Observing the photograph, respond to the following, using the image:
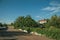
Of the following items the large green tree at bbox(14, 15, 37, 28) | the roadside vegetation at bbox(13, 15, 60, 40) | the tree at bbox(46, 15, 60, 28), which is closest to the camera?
the roadside vegetation at bbox(13, 15, 60, 40)

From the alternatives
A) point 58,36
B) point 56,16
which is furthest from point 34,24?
point 58,36

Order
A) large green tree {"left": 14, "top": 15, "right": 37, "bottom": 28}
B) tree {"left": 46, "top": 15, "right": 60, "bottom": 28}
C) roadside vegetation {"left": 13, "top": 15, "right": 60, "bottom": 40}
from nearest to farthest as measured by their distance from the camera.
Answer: roadside vegetation {"left": 13, "top": 15, "right": 60, "bottom": 40} → tree {"left": 46, "top": 15, "right": 60, "bottom": 28} → large green tree {"left": 14, "top": 15, "right": 37, "bottom": 28}

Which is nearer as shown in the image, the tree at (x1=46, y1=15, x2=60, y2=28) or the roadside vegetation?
the roadside vegetation

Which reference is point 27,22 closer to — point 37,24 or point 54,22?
point 37,24

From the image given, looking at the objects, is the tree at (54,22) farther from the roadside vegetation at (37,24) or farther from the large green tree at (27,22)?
the large green tree at (27,22)

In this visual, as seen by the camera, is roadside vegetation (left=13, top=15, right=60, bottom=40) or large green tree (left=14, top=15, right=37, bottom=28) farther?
large green tree (left=14, top=15, right=37, bottom=28)

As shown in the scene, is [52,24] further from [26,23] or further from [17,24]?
[17,24]

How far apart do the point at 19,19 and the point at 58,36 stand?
200 ft

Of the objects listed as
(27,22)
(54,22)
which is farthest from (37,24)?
(54,22)

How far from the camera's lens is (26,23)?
7219 cm

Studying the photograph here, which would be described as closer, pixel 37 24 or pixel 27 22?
pixel 27 22

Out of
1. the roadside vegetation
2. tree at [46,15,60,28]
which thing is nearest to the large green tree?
the roadside vegetation

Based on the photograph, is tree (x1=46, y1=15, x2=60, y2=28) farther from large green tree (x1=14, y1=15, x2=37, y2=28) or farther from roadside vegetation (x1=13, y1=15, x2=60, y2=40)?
large green tree (x1=14, y1=15, x2=37, y2=28)

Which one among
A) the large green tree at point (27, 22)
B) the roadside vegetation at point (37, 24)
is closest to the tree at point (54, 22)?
the roadside vegetation at point (37, 24)
